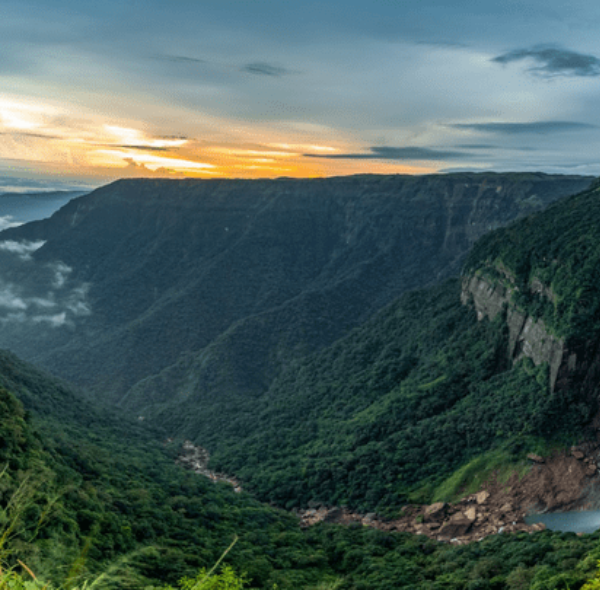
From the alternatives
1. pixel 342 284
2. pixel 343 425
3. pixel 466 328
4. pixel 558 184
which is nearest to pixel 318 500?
pixel 343 425

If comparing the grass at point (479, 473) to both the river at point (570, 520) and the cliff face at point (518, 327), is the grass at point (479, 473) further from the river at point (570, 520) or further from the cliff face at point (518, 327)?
the cliff face at point (518, 327)

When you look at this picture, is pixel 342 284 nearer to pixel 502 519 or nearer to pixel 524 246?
pixel 524 246

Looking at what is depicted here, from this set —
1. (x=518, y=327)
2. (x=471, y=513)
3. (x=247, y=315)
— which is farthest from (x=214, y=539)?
(x=247, y=315)

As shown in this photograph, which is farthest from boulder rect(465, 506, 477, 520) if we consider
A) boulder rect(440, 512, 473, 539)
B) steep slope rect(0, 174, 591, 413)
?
steep slope rect(0, 174, 591, 413)

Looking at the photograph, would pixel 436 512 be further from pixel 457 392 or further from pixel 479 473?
pixel 457 392

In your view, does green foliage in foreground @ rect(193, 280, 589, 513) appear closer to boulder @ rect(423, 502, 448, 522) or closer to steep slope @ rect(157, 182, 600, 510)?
steep slope @ rect(157, 182, 600, 510)

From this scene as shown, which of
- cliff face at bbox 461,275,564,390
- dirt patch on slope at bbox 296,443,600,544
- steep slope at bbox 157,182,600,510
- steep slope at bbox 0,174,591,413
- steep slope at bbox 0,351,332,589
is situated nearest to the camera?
steep slope at bbox 0,351,332,589

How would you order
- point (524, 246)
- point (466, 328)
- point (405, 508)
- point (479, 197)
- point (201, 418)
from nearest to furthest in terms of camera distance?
point (405, 508) < point (524, 246) < point (466, 328) < point (201, 418) < point (479, 197)

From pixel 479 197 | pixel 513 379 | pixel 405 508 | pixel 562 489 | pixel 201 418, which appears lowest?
pixel 201 418
